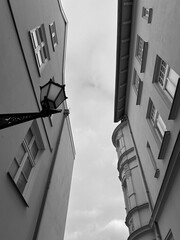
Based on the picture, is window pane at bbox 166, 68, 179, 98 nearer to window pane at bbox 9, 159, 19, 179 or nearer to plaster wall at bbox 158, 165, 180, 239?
plaster wall at bbox 158, 165, 180, 239

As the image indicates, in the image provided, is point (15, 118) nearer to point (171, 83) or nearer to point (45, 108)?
point (45, 108)

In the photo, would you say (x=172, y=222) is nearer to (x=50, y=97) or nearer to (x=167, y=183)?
(x=167, y=183)

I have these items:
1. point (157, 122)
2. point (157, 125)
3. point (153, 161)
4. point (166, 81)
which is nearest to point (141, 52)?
point (166, 81)

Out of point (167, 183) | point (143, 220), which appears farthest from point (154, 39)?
point (143, 220)

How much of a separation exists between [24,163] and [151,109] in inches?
274

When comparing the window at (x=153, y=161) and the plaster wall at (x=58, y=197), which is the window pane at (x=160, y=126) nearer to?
the window at (x=153, y=161)

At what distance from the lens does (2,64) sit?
19.5 feet

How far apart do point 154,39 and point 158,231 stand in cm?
891

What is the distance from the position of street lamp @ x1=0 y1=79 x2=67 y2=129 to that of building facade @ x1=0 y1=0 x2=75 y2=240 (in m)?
2.49

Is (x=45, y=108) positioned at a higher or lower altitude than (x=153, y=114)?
lower

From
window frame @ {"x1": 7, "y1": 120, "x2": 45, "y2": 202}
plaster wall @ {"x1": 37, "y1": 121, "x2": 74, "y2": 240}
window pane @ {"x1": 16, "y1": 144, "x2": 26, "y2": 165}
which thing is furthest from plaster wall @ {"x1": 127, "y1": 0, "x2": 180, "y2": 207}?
window pane @ {"x1": 16, "y1": 144, "x2": 26, "y2": 165}

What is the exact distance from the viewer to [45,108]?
371 cm

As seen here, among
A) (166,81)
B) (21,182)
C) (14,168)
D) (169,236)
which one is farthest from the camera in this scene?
(166,81)

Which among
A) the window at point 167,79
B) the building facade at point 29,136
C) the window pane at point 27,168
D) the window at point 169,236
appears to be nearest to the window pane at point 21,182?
the building facade at point 29,136
